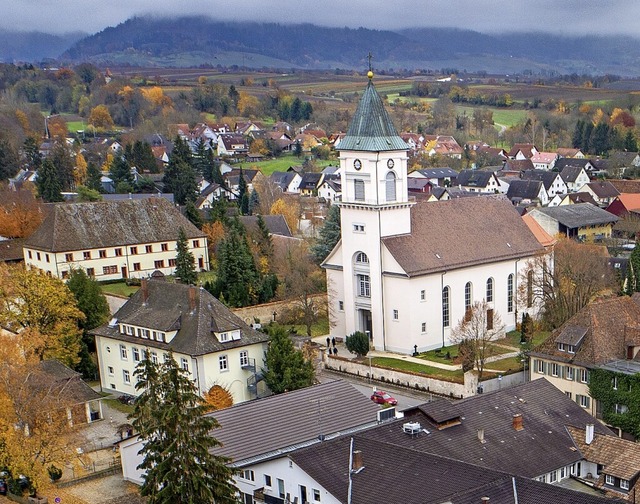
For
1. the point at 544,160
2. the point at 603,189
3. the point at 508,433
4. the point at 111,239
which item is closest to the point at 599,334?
the point at 508,433

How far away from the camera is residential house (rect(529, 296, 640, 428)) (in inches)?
1869

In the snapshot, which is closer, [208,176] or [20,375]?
[20,375]

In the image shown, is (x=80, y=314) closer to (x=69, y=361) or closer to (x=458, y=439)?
(x=69, y=361)

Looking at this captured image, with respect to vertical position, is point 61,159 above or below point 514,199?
above

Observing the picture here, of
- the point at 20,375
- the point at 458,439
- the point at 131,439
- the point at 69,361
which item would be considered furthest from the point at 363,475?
the point at 69,361

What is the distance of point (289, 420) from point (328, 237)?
33681 millimetres

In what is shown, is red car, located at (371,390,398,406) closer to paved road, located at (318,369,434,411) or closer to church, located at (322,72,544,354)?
paved road, located at (318,369,434,411)

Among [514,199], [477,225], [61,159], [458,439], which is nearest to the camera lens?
[458,439]

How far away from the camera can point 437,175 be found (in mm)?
137000

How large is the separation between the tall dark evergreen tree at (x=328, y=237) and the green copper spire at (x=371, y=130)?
44.2 ft

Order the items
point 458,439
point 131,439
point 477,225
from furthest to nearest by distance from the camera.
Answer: point 477,225 → point 131,439 → point 458,439

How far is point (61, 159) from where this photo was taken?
11319 centimetres

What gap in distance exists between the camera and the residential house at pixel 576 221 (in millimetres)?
95250

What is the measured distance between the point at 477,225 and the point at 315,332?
14122 millimetres
